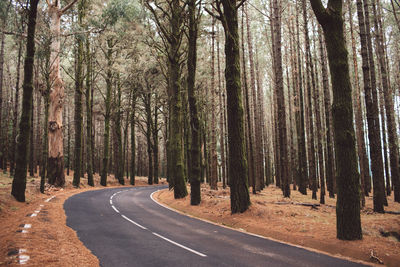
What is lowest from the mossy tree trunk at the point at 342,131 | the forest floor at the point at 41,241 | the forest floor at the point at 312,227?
the forest floor at the point at 312,227

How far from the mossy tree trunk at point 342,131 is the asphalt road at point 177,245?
1546 mm

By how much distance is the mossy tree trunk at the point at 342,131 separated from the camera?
7215 mm

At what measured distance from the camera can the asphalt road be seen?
5.63m

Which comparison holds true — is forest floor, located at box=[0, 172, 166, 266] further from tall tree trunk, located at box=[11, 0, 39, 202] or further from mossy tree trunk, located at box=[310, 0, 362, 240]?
mossy tree trunk, located at box=[310, 0, 362, 240]

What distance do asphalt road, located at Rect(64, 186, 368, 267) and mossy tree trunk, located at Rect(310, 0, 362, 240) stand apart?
5.07ft

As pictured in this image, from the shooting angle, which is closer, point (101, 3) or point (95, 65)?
point (101, 3)

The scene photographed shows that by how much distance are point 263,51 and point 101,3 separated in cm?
1830

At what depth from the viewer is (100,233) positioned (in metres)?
7.79

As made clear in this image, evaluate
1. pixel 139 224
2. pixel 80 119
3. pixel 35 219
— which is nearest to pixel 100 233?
pixel 139 224

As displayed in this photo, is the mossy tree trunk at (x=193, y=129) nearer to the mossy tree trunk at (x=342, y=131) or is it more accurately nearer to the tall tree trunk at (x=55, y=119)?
the mossy tree trunk at (x=342, y=131)

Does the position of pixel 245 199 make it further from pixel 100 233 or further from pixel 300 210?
pixel 100 233

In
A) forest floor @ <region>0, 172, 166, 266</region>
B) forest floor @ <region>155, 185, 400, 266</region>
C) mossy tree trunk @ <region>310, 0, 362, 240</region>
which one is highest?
mossy tree trunk @ <region>310, 0, 362, 240</region>

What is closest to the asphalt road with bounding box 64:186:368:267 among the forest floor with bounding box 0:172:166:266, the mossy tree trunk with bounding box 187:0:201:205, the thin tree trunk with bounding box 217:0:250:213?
the forest floor with bounding box 0:172:166:266

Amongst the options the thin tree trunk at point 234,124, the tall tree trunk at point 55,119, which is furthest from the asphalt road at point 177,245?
the tall tree trunk at point 55,119
